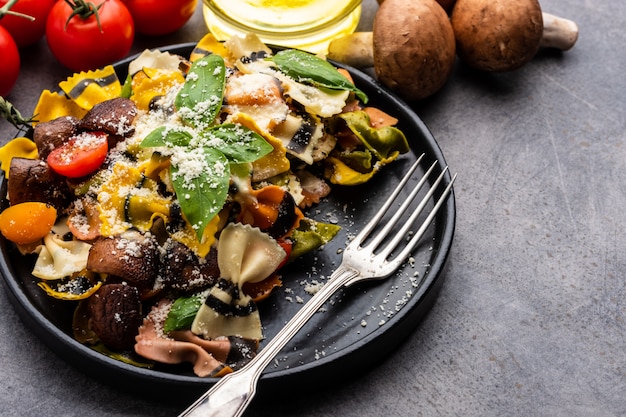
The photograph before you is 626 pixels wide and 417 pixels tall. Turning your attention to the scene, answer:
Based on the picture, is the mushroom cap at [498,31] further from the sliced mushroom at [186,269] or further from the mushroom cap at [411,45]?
the sliced mushroom at [186,269]

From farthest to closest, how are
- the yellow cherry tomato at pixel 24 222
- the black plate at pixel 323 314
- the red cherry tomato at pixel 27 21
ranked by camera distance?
the red cherry tomato at pixel 27 21
the yellow cherry tomato at pixel 24 222
the black plate at pixel 323 314

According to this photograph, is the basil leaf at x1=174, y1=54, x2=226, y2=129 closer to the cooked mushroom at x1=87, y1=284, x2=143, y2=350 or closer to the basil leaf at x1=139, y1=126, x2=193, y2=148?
the basil leaf at x1=139, y1=126, x2=193, y2=148

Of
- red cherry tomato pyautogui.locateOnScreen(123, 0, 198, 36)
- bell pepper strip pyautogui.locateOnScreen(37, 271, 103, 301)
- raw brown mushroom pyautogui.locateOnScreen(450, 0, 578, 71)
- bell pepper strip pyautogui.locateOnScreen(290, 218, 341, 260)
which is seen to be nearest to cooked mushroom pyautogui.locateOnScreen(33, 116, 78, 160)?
bell pepper strip pyautogui.locateOnScreen(37, 271, 103, 301)

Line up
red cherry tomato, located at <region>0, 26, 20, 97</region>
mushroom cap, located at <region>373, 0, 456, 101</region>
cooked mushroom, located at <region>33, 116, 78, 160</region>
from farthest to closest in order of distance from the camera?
red cherry tomato, located at <region>0, 26, 20, 97</region> → mushroom cap, located at <region>373, 0, 456, 101</region> → cooked mushroom, located at <region>33, 116, 78, 160</region>

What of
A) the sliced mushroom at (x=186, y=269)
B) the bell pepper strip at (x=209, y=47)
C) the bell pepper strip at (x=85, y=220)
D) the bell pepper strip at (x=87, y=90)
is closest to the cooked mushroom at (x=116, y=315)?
the sliced mushroom at (x=186, y=269)

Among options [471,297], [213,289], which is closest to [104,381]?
[213,289]

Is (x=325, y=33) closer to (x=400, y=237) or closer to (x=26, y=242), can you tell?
(x=400, y=237)
